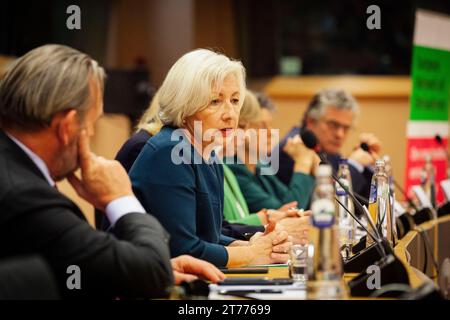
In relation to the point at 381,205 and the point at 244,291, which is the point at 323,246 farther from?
the point at 381,205

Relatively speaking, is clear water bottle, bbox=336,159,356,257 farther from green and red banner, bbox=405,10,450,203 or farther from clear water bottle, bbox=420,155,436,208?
green and red banner, bbox=405,10,450,203

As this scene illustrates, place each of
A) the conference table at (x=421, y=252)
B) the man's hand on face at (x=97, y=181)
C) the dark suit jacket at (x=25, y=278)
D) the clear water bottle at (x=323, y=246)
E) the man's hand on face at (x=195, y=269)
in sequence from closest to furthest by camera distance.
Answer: the dark suit jacket at (x=25, y=278)
the clear water bottle at (x=323, y=246)
the man's hand on face at (x=97, y=181)
the man's hand on face at (x=195, y=269)
the conference table at (x=421, y=252)

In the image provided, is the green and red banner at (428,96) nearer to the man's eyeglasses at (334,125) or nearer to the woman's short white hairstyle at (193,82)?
the man's eyeglasses at (334,125)

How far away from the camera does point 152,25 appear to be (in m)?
7.51

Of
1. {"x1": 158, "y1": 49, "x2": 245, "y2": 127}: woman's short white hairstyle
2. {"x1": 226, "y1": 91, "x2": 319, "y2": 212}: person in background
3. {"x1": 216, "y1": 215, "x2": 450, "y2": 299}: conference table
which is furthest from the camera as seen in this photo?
{"x1": 226, "y1": 91, "x2": 319, "y2": 212}: person in background

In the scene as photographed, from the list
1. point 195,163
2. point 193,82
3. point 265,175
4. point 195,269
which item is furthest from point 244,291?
point 265,175

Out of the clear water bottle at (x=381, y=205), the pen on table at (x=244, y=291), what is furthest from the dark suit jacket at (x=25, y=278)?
the clear water bottle at (x=381, y=205)

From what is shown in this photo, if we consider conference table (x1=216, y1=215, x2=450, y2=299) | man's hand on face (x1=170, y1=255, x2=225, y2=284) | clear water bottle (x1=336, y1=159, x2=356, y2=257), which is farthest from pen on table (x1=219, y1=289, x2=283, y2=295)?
clear water bottle (x1=336, y1=159, x2=356, y2=257)

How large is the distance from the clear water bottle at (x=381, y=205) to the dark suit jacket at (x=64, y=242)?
1184 millimetres

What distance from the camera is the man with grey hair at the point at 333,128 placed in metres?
4.96

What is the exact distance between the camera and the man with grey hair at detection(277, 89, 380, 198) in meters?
4.96

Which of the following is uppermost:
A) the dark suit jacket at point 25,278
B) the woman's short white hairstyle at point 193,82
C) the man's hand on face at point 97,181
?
the woman's short white hairstyle at point 193,82
